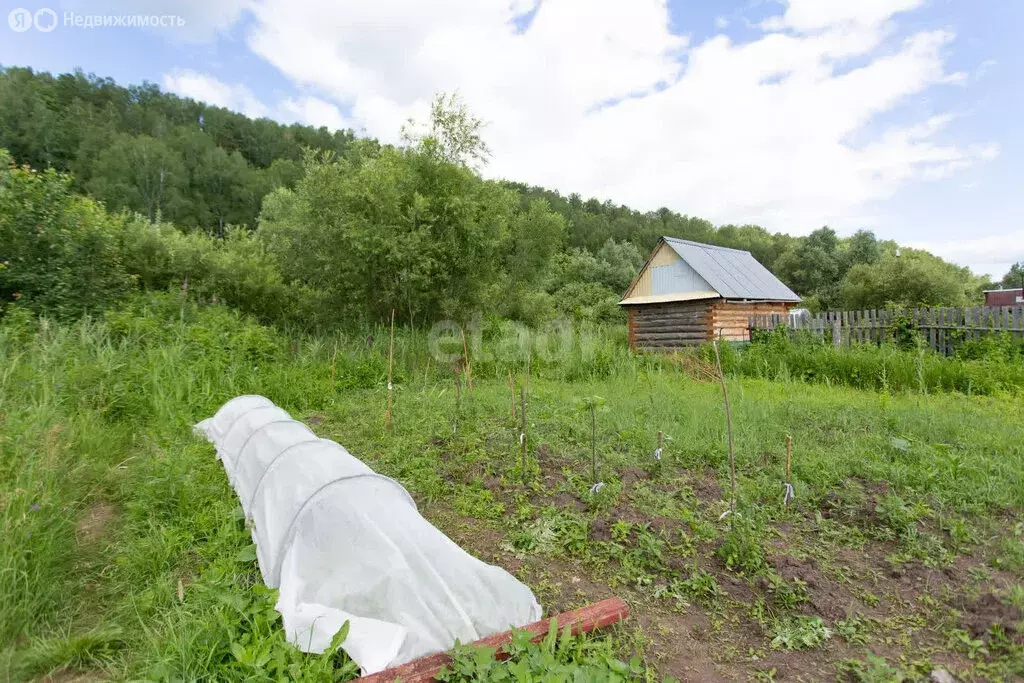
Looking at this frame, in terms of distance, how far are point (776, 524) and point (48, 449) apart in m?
4.72

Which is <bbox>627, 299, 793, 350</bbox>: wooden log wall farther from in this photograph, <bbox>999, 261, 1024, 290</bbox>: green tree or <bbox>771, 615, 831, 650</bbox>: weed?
<bbox>999, 261, 1024, 290</bbox>: green tree

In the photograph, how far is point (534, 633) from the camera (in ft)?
6.50

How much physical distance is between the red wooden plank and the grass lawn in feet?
0.36

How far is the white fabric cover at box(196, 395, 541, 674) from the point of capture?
189 centimetres

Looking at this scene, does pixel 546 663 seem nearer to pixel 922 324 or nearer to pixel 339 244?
pixel 339 244

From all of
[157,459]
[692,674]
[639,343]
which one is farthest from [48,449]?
[639,343]

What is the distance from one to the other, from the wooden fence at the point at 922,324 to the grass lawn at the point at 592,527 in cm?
384

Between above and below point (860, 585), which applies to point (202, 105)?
above

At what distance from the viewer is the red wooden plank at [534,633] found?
1714mm

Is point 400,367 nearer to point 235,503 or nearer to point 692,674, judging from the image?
point 235,503

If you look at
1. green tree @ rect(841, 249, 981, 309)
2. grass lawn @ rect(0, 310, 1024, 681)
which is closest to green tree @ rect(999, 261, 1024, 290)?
green tree @ rect(841, 249, 981, 309)

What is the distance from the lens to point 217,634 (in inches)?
77.2

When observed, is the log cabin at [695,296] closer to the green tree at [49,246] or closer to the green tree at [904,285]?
the green tree at [904,285]

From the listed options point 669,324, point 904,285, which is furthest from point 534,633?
point 904,285
